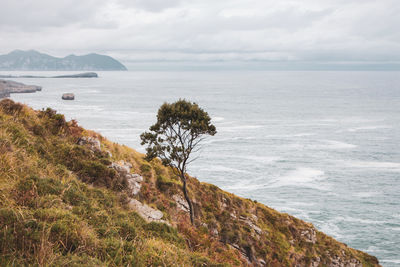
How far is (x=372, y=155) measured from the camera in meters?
81.8

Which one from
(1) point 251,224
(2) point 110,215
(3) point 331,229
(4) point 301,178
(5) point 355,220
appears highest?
(2) point 110,215

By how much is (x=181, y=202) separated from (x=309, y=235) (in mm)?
13423

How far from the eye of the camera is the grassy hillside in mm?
8227

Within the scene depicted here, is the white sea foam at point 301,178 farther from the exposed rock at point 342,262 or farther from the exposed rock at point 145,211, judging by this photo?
the exposed rock at point 145,211

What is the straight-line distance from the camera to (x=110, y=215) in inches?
476

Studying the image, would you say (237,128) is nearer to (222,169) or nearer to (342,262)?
(222,169)

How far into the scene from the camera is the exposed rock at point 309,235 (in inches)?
1201

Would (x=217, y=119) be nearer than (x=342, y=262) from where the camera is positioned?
No

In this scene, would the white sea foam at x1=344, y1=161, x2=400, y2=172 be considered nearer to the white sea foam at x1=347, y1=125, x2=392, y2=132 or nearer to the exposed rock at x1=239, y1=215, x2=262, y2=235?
the white sea foam at x1=347, y1=125, x2=392, y2=132

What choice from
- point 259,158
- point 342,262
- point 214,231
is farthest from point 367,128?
point 214,231

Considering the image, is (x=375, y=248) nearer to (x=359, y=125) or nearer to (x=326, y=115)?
(x=359, y=125)

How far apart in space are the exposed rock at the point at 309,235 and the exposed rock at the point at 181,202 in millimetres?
12142

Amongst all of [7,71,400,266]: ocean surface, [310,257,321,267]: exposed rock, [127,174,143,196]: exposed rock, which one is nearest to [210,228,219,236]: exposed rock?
[127,174,143,196]: exposed rock

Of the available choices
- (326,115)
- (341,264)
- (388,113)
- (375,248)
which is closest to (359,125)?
(326,115)
